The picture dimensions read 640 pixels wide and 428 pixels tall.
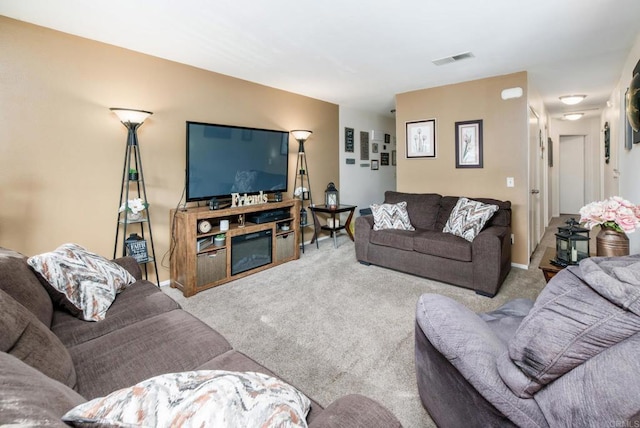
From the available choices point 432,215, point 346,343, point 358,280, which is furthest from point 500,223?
point 346,343

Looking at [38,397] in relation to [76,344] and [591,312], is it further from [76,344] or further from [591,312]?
[591,312]

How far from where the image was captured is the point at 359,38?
9.21ft

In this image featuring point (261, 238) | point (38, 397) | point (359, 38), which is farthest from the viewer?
point (261, 238)

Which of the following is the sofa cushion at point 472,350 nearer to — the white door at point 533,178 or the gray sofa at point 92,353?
the gray sofa at point 92,353

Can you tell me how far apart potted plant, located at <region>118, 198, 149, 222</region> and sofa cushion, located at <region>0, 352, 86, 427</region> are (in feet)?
7.93

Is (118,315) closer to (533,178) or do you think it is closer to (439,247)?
(439,247)

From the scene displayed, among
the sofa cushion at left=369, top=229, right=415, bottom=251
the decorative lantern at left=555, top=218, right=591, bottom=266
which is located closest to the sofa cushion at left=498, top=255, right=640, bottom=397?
the decorative lantern at left=555, top=218, right=591, bottom=266

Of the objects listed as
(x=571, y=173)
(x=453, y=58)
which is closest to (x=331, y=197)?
(x=453, y=58)

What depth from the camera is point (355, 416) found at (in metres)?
0.86

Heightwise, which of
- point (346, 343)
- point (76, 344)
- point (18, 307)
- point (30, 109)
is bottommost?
point (346, 343)

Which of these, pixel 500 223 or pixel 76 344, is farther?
pixel 500 223

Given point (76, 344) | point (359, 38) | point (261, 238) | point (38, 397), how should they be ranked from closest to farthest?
point (38, 397) → point (76, 344) → point (359, 38) → point (261, 238)

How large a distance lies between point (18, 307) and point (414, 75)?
13.6ft

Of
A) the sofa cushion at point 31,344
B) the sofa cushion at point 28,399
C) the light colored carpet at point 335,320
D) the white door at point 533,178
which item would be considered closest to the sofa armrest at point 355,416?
the sofa cushion at point 28,399
